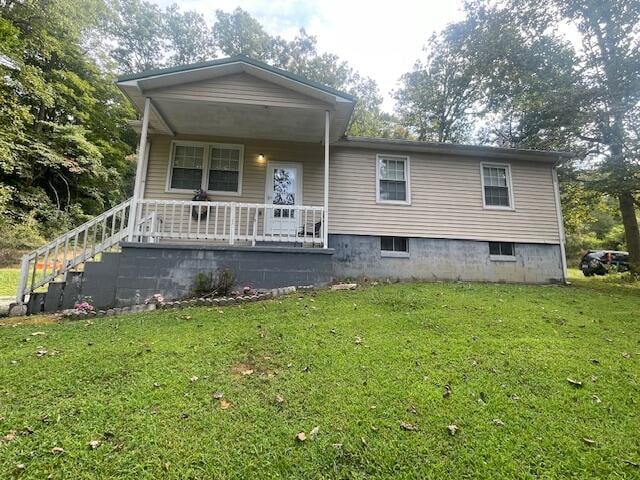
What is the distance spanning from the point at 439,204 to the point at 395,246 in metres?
1.76

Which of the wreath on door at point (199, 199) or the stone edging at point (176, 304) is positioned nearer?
the stone edging at point (176, 304)

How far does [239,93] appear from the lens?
23.1 feet

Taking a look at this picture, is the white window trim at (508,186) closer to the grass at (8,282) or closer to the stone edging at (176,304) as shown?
the stone edging at (176,304)

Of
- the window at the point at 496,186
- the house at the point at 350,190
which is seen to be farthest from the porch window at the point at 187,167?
the window at the point at 496,186

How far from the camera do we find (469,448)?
240cm

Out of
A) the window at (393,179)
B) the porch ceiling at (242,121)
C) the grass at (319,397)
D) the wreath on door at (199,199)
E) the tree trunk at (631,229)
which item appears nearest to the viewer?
the grass at (319,397)

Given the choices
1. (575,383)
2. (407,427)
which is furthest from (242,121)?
(575,383)

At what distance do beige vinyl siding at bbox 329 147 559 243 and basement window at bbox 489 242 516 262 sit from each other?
211 millimetres

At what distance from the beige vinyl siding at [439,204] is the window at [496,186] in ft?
0.58

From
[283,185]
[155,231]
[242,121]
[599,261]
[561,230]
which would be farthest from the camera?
[599,261]

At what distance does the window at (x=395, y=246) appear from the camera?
29.3 feet

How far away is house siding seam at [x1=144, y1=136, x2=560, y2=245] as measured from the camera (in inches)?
350

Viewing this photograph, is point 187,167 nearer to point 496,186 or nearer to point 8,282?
point 8,282

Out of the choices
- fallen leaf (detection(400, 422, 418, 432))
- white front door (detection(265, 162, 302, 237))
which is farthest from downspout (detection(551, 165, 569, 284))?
fallen leaf (detection(400, 422, 418, 432))
